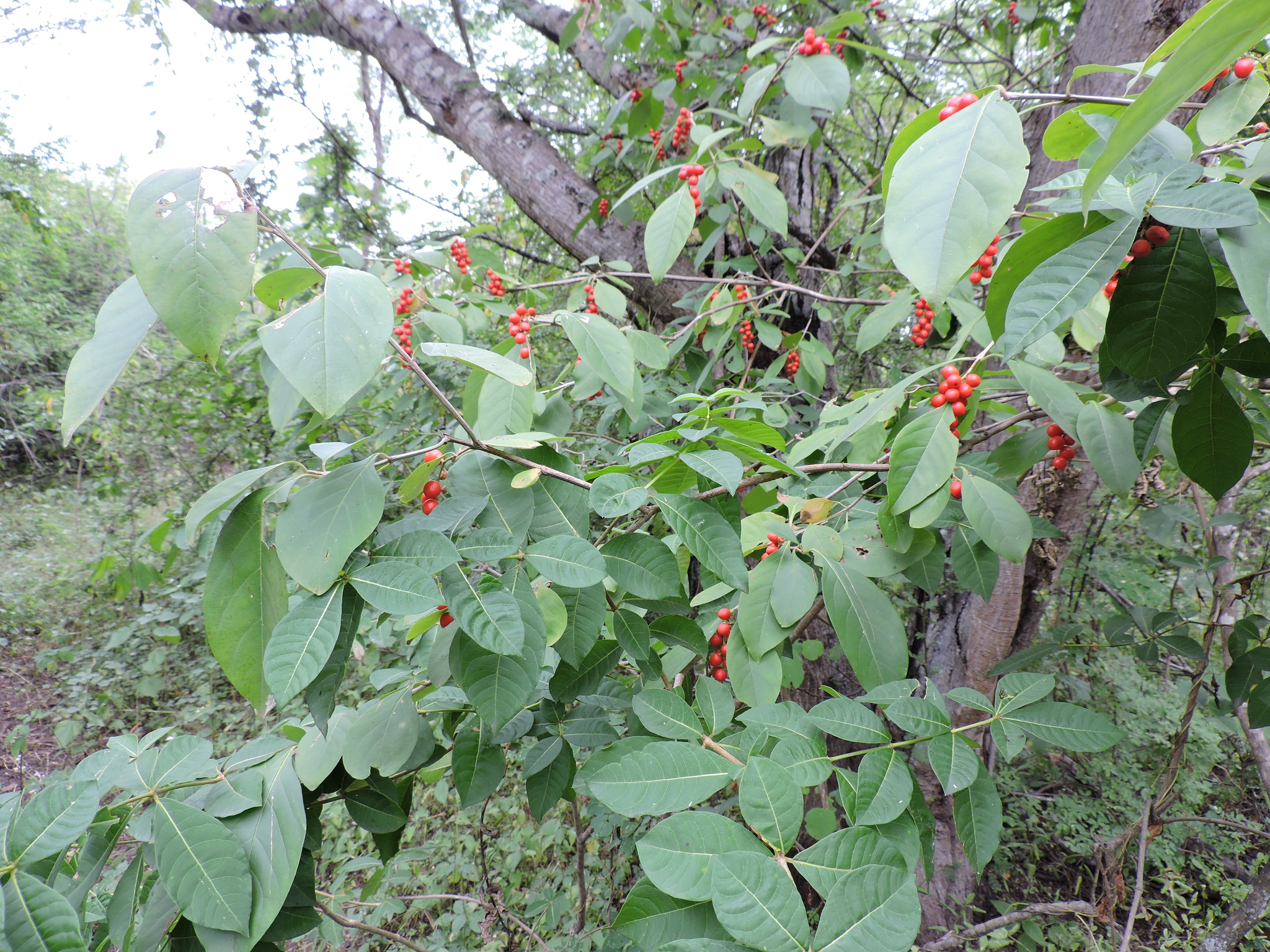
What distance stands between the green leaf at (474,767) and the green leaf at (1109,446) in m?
0.99

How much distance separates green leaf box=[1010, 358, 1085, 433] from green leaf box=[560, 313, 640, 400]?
23.7 inches

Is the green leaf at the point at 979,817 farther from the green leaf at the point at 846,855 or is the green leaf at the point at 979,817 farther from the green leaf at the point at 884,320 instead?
the green leaf at the point at 884,320

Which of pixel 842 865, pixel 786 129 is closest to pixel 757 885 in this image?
pixel 842 865

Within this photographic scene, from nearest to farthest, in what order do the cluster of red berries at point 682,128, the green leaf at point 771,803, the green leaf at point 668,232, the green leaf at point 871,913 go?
the green leaf at point 871,913 < the green leaf at point 771,803 < the green leaf at point 668,232 < the cluster of red berries at point 682,128

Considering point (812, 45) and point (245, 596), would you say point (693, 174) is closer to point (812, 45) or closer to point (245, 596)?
point (812, 45)

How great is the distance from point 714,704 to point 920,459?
0.44 meters

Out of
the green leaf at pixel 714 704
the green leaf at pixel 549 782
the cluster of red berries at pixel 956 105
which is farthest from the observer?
the green leaf at pixel 549 782

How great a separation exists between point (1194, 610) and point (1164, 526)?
1872 millimetres

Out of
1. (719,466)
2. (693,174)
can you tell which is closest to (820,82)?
(693,174)

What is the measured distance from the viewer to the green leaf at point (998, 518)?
2.78 ft

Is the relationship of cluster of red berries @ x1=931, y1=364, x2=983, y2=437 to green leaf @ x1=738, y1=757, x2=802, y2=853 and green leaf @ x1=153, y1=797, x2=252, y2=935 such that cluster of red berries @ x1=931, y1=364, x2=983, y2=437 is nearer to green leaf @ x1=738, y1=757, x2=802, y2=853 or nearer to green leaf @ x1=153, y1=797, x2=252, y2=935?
green leaf @ x1=738, y1=757, x2=802, y2=853

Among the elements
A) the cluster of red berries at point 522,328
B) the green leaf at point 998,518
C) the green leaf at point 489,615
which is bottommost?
the green leaf at point 998,518

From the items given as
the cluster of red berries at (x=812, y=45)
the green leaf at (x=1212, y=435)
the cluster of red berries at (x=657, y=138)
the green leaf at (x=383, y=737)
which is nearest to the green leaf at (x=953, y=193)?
the green leaf at (x=1212, y=435)

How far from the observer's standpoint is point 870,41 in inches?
96.9
